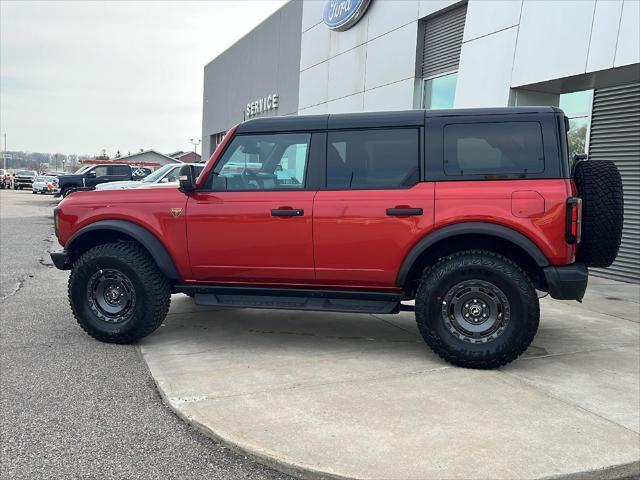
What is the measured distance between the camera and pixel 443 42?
1245cm

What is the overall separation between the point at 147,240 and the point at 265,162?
1.26 m

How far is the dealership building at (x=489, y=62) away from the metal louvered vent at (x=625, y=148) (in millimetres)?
17

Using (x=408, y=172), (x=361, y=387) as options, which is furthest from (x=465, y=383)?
(x=408, y=172)

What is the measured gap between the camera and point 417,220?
13.9 ft

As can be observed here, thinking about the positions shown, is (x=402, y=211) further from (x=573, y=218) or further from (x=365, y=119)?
(x=573, y=218)

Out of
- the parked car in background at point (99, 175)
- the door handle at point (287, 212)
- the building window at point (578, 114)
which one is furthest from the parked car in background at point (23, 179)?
the door handle at point (287, 212)

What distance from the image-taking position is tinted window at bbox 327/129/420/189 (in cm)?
437

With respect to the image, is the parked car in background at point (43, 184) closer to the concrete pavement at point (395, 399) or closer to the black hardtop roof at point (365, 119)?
the concrete pavement at point (395, 399)

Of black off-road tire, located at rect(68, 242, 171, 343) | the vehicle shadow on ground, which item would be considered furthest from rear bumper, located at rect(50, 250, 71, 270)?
the vehicle shadow on ground

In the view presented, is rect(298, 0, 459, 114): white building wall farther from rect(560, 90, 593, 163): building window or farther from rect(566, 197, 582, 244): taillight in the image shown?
rect(566, 197, 582, 244): taillight

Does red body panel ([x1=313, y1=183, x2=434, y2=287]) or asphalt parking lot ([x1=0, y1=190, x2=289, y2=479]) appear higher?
red body panel ([x1=313, y1=183, x2=434, y2=287])

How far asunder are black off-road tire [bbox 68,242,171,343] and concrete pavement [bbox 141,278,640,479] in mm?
268

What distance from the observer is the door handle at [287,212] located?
4422 mm

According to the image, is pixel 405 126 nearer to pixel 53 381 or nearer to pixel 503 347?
pixel 503 347
